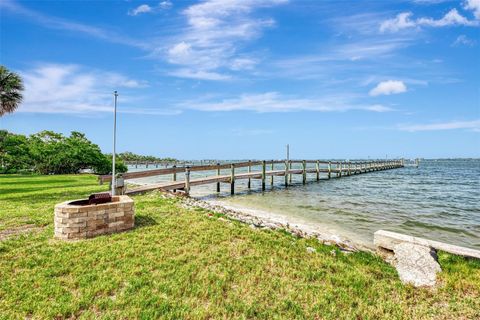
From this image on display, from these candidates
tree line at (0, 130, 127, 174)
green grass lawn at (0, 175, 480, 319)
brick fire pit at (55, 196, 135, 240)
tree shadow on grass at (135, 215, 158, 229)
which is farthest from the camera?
tree line at (0, 130, 127, 174)

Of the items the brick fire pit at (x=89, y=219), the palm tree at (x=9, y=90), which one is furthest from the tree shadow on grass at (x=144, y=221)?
the palm tree at (x=9, y=90)

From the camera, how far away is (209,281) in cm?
420

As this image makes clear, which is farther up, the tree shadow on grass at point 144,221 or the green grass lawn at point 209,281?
the tree shadow on grass at point 144,221

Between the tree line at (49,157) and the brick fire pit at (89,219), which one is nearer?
the brick fire pit at (89,219)

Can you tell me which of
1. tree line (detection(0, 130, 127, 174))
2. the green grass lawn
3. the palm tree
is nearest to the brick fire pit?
the green grass lawn

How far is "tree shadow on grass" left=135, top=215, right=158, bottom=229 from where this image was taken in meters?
7.02

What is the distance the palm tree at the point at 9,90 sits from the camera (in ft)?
58.1

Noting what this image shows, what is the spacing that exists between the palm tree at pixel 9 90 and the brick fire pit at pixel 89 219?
17.3 m

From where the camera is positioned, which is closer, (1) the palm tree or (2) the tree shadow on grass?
(2) the tree shadow on grass

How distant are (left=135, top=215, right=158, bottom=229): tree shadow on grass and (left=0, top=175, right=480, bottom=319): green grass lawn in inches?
25.8

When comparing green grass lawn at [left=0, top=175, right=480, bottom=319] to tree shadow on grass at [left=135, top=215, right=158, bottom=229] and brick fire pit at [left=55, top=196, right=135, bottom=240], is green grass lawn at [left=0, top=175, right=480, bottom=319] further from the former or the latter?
tree shadow on grass at [left=135, top=215, right=158, bottom=229]

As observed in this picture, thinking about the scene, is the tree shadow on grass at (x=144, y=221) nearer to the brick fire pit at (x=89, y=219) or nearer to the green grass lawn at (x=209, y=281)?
the brick fire pit at (x=89, y=219)

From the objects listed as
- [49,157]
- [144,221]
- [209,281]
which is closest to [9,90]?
[49,157]

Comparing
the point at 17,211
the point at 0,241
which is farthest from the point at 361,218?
the point at 17,211
